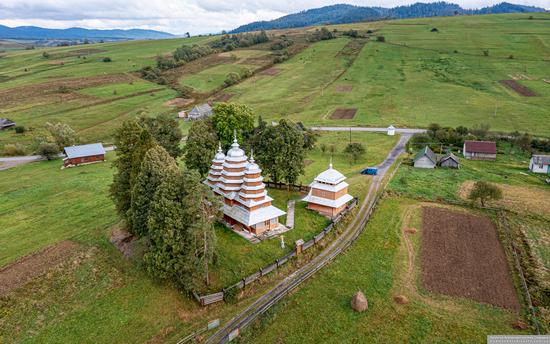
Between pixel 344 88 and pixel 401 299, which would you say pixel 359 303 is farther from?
pixel 344 88

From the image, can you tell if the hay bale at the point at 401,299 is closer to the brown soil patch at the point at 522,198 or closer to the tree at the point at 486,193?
Answer: the tree at the point at 486,193

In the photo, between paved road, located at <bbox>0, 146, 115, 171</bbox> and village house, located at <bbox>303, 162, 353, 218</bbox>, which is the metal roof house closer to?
paved road, located at <bbox>0, 146, 115, 171</bbox>

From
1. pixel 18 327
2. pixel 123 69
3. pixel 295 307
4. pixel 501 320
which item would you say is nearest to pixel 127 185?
Result: pixel 18 327

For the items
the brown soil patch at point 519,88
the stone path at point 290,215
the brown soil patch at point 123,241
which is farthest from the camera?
the brown soil patch at point 519,88

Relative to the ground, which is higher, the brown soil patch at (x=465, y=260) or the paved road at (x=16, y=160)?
the brown soil patch at (x=465, y=260)

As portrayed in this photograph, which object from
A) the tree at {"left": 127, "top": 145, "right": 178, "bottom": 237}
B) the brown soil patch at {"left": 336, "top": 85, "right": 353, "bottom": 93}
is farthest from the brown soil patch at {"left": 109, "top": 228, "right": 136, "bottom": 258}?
the brown soil patch at {"left": 336, "top": 85, "right": 353, "bottom": 93}

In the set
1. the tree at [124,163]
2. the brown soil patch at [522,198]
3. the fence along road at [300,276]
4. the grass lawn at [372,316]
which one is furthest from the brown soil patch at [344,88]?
the grass lawn at [372,316]

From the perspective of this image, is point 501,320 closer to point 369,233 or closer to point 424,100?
point 369,233
